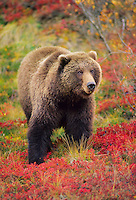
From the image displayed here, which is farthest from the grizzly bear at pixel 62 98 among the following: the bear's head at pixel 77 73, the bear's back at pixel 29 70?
the bear's back at pixel 29 70

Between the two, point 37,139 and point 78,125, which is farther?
point 78,125

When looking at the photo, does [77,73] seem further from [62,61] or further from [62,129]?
[62,129]

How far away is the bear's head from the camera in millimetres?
4391

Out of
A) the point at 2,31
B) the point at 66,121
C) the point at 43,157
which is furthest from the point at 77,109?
the point at 2,31

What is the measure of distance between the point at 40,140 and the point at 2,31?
8400 millimetres

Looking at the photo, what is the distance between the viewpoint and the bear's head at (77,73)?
4.39m

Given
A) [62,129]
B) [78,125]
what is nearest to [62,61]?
[78,125]

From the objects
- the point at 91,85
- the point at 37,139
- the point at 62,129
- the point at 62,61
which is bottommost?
the point at 62,129

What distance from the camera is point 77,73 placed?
14.6ft

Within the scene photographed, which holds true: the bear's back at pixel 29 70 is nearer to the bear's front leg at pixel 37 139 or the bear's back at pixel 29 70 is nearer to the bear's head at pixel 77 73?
the bear's front leg at pixel 37 139

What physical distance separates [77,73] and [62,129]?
265 cm

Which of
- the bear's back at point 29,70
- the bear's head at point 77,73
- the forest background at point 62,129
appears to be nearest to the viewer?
the forest background at point 62,129

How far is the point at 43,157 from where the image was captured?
5047mm

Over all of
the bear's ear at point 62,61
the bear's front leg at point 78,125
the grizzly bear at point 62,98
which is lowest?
the bear's front leg at point 78,125
